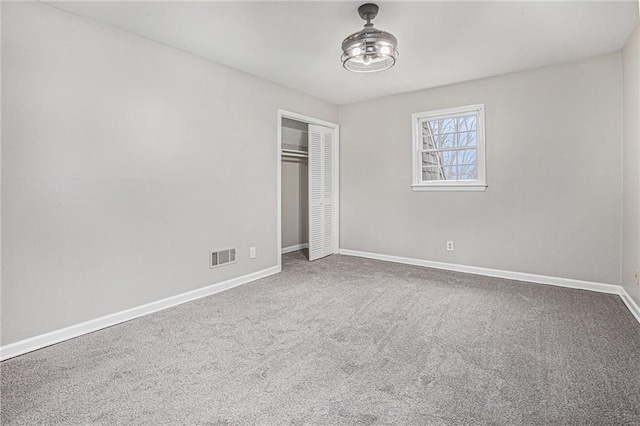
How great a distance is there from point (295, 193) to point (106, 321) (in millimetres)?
3866

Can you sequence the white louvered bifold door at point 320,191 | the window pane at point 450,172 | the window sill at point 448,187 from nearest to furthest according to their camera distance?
the window sill at point 448,187, the window pane at point 450,172, the white louvered bifold door at point 320,191

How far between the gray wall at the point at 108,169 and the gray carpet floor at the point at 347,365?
0.41m

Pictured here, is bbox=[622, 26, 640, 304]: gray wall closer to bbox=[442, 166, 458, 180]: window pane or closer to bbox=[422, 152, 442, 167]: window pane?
bbox=[442, 166, 458, 180]: window pane

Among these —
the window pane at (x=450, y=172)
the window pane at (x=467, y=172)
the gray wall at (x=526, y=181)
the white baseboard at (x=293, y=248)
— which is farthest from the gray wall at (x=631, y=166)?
the white baseboard at (x=293, y=248)

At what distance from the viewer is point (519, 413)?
1.69 metres

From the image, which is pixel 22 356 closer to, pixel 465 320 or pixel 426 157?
pixel 465 320

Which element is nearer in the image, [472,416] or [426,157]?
[472,416]

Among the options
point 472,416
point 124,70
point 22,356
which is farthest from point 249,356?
point 124,70

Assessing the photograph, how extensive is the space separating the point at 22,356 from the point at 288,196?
13.9ft

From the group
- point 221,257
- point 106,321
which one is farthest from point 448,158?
point 106,321

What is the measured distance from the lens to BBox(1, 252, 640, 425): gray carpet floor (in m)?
1.72

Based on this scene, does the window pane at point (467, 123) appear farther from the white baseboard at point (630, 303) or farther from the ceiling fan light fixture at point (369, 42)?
the white baseboard at point (630, 303)

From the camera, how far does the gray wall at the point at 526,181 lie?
355 centimetres

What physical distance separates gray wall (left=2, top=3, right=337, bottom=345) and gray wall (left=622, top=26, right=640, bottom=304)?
12.5 ft
